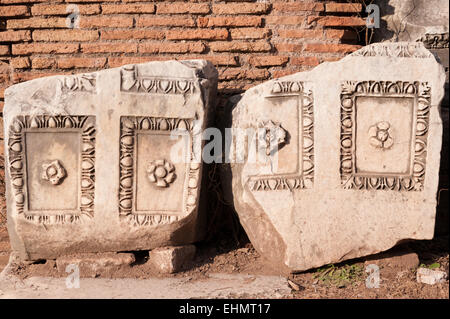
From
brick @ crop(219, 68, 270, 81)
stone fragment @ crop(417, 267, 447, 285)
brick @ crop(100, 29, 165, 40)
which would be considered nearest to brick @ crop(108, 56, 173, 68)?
brick @ crop(100, 29, 165, 40)

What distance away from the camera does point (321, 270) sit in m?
3.03

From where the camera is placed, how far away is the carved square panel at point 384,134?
3008mm

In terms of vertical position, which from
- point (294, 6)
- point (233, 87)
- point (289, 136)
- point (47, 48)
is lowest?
point (289, 136)

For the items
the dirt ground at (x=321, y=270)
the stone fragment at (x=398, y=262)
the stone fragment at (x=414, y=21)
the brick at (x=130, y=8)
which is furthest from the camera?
the stone fragment at (x=414, y=21)

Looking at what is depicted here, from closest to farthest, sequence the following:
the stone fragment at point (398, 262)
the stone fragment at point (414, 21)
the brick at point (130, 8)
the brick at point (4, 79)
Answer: the stone fragment at point (398, 262) < the brick at point (130, 8) < the brick at point (4, 79) < the stone fragment at point (414, 21)

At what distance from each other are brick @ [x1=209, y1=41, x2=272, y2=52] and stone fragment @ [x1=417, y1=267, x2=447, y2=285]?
75.7 inches

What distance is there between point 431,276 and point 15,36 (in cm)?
335

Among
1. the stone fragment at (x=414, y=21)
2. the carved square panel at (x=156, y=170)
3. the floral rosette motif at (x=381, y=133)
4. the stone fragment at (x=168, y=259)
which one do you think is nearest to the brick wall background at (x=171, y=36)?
the stone fragment at (x=414, y=21)

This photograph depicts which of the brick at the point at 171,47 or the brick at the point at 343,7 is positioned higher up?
the brick at the point at 343,7

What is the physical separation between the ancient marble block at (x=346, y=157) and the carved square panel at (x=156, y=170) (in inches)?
14.0

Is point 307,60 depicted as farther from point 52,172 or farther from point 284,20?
point 52,172

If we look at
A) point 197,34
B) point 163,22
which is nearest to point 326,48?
point 197,34

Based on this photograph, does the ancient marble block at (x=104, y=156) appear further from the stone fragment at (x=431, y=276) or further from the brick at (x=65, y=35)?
the stone fragment at (x=431, y=276)

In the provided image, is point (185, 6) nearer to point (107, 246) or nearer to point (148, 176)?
point (148, 176)
